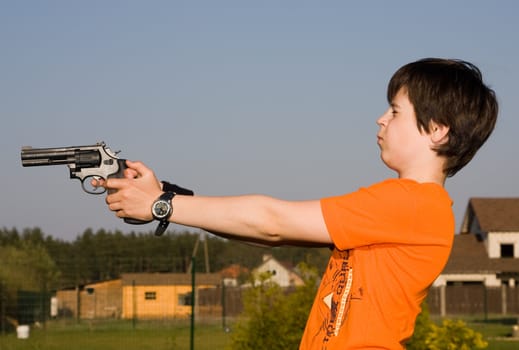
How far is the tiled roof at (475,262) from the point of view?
57281 millimetres

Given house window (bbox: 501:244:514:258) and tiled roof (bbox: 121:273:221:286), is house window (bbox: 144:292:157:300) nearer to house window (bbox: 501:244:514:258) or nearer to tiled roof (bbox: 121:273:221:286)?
tiled roof (bbox: 121:273:221:286)

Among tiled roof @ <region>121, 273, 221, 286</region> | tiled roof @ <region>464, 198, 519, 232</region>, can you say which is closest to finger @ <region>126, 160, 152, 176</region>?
tiled roof @ <region>121, 273, 221, 286</region>

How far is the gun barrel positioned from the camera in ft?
12.1

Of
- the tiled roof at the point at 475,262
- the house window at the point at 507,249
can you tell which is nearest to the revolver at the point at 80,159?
the tiled roof at the point at 475,262

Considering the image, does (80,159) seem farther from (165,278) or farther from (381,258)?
(165,278)

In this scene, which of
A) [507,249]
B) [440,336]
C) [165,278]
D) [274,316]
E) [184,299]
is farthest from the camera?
[507,249]

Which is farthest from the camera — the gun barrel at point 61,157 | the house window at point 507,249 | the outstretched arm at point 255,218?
the house window at point 507,249

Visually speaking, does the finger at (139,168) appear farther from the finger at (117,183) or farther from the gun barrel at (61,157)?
the gun barrel at (61,157)

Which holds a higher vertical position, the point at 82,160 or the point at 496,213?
the point at 496,213

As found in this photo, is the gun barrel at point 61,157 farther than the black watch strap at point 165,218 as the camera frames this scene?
Yes

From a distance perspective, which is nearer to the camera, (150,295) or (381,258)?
(381,258)

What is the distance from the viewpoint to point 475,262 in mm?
57688

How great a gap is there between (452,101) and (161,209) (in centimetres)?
103

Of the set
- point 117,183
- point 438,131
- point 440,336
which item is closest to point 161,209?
point 117,183
